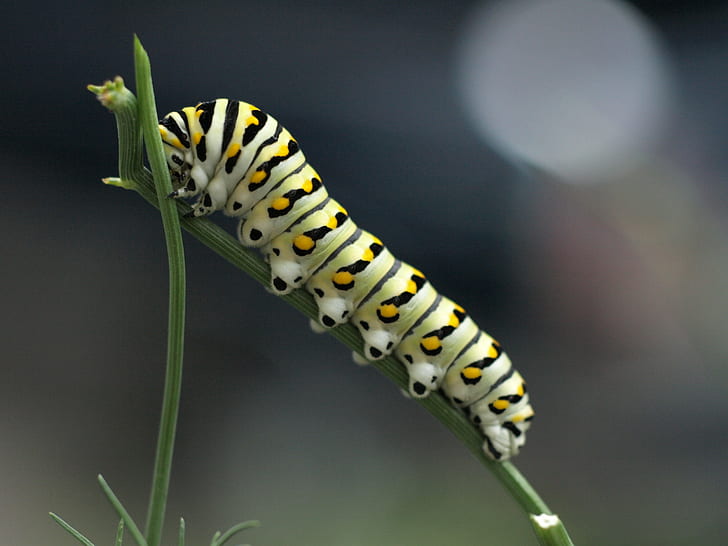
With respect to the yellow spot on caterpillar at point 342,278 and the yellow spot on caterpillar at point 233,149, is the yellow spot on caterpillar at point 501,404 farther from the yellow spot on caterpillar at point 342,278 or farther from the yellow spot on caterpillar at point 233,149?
the yellow spot on caterpillar at point 233,149

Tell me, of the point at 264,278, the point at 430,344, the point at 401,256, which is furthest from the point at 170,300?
the point at 401,256

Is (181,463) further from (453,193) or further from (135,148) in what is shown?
(135,148)

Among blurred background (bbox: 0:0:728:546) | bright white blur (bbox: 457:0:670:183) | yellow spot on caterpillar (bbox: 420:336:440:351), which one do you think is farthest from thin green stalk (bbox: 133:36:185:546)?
bright white blur (bbox: 457:0:670:183)

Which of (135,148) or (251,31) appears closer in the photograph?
(135,148)

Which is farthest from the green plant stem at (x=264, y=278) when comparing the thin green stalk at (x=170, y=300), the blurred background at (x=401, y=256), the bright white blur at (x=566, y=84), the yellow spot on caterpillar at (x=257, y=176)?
the bright white blur at (x=566, y=84)

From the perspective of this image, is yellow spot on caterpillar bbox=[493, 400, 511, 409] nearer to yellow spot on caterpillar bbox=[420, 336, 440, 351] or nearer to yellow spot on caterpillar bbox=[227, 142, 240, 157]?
yellow spot on caterpillar bbox=[420, 336, 440, 351]

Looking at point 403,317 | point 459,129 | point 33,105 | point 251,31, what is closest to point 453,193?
point 459,129

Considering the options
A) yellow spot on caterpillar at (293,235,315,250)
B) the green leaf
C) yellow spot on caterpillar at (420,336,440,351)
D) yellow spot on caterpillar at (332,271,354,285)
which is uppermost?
yellow spot on caterpillar at (293,235,315,250)
